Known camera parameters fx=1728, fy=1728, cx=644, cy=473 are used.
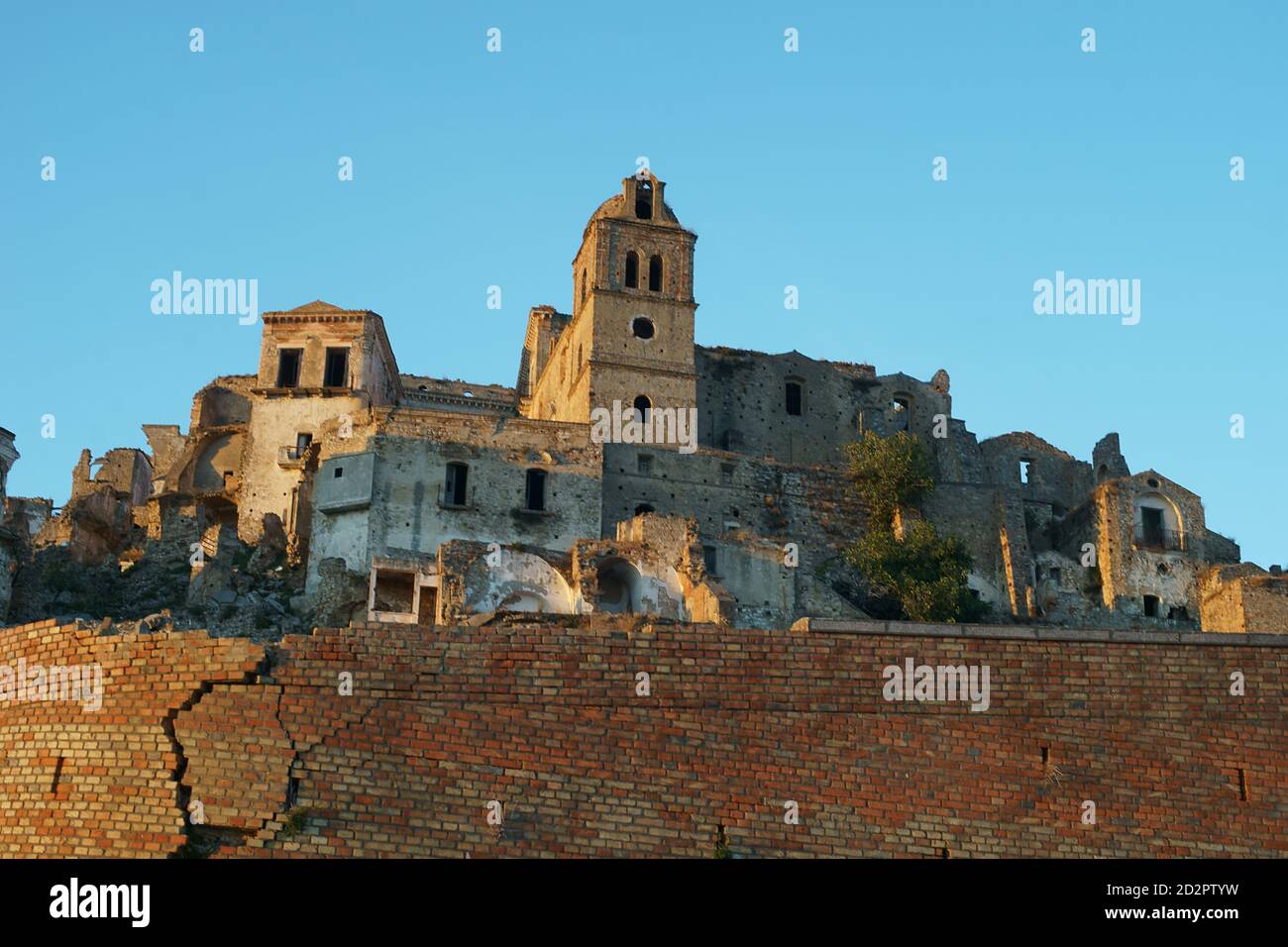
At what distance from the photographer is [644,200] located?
50438mm

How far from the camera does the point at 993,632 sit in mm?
19188

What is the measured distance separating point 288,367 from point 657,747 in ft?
103

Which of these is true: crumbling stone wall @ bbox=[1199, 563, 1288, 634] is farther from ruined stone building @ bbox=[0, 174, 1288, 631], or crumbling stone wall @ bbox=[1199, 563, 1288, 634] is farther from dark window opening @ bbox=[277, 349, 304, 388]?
dark window opening @ bbox=[277, 349, 304, 388]

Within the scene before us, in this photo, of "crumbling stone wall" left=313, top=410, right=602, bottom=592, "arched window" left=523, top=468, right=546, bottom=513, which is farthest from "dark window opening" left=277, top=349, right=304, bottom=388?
"arched window" left=523, top=468, right=546, bottom=513

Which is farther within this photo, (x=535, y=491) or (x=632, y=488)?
(x=632, y=488)

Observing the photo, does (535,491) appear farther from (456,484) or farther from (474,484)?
(456,484)

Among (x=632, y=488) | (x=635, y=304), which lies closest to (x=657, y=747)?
(x=632, y=488)

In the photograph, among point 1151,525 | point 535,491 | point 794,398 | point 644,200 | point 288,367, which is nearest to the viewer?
point 535,491

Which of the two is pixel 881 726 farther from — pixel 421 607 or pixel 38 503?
pixel 38 503

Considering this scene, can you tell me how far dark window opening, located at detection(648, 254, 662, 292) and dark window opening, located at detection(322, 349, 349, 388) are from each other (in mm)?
8726

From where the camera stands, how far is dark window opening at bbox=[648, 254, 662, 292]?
48812mm
